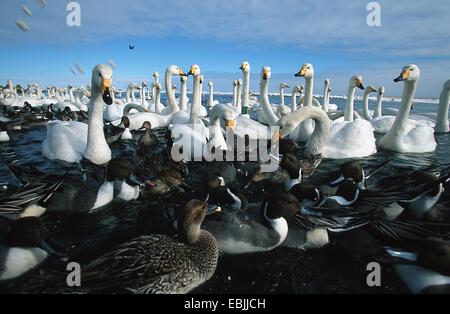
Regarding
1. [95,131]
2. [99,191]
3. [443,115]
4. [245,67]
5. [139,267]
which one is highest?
[245,67]

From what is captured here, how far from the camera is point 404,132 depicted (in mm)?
10195

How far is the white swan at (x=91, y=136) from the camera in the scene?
23.0 feet

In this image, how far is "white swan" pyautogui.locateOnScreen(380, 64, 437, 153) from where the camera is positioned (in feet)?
32.4

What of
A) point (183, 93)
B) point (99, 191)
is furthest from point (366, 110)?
point (99, 191)

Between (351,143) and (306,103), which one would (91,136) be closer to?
(351,143)

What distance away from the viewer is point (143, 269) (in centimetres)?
352

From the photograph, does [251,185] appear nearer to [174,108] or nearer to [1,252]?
[1,252]

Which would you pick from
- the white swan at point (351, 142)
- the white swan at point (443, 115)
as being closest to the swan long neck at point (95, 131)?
the white swan at point (351, 142)

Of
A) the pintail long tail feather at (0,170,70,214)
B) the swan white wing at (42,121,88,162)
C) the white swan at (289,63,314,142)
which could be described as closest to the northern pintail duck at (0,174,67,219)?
the pintail long tail feather at (0,170,70,214)

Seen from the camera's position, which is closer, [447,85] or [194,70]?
[447,85]

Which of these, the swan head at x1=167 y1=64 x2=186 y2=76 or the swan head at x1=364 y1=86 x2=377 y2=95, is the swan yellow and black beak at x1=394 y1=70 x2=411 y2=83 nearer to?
the swan head at x1=364 y1=86 x2=377 y2=95

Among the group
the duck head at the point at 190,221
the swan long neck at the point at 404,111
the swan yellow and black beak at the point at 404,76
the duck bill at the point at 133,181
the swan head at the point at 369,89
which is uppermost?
the swan head at the point at 369,89

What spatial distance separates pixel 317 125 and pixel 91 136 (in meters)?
6.03

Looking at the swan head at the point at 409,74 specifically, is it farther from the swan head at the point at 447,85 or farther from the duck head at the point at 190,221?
the duck head at the point at 190,221
